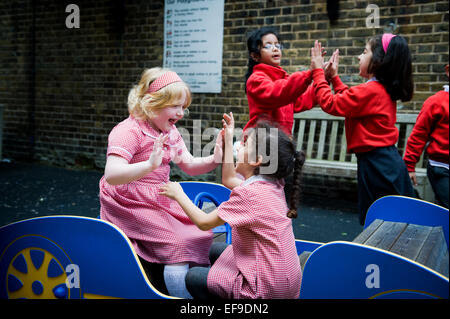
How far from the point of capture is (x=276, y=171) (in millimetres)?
1344

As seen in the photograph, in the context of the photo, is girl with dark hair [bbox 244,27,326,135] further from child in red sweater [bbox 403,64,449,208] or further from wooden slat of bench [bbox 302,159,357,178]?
wooden slat of bench [bbox 302,159,357,178]

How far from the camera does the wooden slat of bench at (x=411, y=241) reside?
155cm

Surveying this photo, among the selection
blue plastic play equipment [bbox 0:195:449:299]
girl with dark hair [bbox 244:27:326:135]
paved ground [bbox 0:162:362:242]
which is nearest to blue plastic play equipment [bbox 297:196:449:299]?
blue plastic play equipment [bbox 0:195:449:299]

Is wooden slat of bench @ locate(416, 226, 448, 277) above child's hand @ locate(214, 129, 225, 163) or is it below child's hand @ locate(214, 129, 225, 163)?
below

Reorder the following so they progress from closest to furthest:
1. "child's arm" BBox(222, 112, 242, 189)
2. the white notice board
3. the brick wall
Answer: "child's arm" BBox(222, 112, 242, 189)
the brick wall
the white notice board

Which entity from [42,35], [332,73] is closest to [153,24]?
[42,35]

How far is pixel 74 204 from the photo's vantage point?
13.3ft

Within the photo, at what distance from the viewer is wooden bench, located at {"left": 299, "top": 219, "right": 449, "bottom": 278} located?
1.41m

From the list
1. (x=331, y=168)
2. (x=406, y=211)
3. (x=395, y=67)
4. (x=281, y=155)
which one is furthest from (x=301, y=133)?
(x=281, y=155)

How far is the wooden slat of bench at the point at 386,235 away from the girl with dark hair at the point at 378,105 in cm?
24

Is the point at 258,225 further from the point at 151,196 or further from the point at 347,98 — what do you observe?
the point at 347,98

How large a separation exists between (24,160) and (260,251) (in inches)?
251

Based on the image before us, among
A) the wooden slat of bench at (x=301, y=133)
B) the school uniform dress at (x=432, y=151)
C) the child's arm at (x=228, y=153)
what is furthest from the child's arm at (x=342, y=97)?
the wooden slat of bench at (x=301, y=133)

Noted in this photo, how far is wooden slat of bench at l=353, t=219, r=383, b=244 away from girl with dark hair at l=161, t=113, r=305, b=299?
1.65 ft
